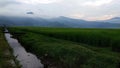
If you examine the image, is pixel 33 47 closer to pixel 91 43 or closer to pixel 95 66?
pixel 91 43

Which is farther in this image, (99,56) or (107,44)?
(107,44)

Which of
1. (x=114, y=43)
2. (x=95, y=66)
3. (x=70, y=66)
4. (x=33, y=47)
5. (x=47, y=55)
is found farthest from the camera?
(x=33, y=47)

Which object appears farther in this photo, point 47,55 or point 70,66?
point 47,55

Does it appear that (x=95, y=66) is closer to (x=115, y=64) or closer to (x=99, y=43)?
(x=115, y=64)

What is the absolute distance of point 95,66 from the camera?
21312 millimetres

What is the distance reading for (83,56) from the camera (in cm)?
2430

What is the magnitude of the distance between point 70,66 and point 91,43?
57.1 ft

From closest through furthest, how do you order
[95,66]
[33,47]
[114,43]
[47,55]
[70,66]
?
[95,66] < [70,66] < [47,55] < [114,43] < [33,47]

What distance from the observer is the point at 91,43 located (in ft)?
131

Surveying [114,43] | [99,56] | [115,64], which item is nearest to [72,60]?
[99,56]

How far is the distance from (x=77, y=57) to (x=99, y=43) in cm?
1525

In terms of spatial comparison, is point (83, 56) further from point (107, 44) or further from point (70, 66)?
point (107, 44)

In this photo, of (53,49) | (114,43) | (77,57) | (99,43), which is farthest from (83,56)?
(99,43)

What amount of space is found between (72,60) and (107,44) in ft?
48.1
